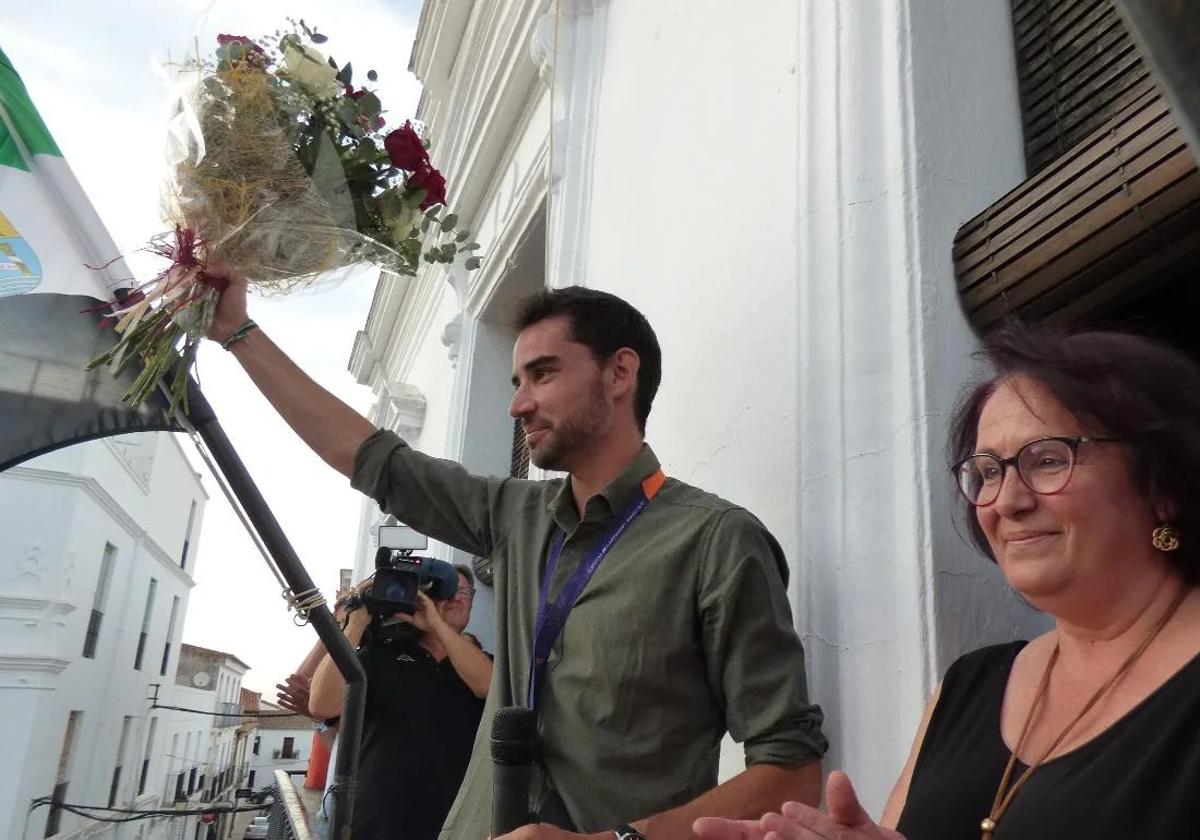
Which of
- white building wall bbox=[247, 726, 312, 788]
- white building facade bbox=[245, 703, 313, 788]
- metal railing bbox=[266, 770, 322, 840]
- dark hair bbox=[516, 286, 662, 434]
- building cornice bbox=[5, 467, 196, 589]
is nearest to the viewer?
dark hair bbox=[516, 286, 662, 434]

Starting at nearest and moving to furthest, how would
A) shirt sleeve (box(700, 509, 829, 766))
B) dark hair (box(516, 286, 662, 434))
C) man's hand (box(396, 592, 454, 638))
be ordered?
shirt sleeve (box(700, 509, 829, 766)) < dark hair (box(516, 286, 662, 434)) < man's hand (box(396, 592, 454, 638))

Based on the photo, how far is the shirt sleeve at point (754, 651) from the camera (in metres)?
1.33

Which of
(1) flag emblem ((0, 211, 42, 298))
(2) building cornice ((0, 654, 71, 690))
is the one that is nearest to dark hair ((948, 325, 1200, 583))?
(1) flag emblem ((0, 211, 42, 298))

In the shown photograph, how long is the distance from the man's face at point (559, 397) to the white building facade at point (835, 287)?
0.46 m

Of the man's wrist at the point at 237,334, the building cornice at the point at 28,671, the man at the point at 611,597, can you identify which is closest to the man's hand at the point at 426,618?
the man at the point at 611,597

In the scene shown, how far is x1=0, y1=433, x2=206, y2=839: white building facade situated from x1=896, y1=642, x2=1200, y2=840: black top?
17.1m

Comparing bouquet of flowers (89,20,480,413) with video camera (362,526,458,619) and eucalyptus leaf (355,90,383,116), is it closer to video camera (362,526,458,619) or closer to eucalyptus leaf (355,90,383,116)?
eucalyptus leaf (355,90,383,116)

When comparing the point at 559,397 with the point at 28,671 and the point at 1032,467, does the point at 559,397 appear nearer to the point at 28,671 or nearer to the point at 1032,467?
the point at 1032,467

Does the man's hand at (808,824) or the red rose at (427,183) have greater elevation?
the red rose at (427,183)

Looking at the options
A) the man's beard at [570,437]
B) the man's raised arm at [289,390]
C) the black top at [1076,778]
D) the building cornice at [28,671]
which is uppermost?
the man's raised arm at [289,390]

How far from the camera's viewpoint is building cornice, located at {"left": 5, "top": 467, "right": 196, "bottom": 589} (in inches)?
730

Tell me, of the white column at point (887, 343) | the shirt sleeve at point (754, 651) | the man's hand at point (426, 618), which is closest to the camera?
the shirt sleeve at point (754, 651)

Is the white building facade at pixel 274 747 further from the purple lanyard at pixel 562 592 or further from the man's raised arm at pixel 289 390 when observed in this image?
the purple lanyard at pixel 562 592

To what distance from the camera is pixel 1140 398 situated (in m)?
1.14
